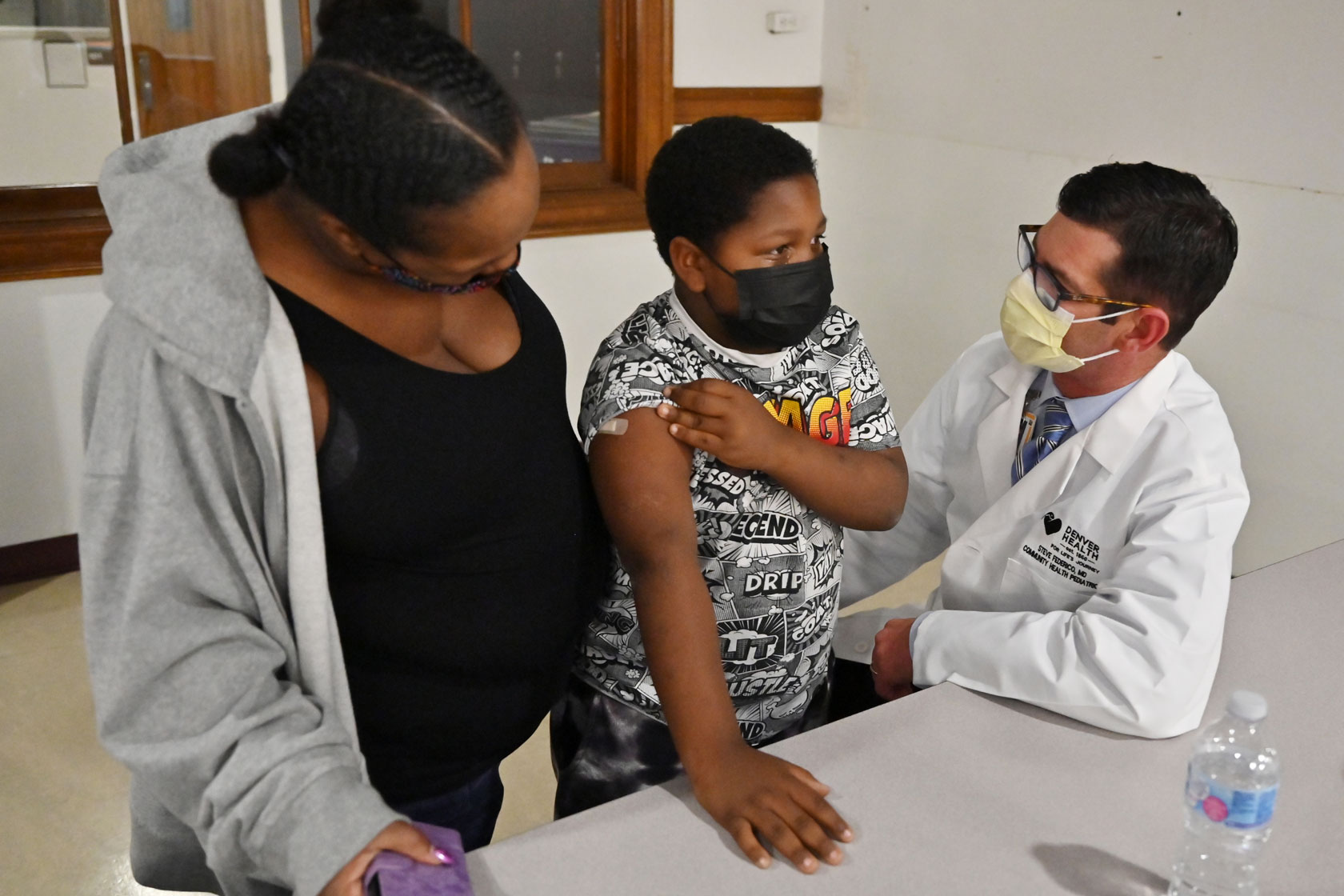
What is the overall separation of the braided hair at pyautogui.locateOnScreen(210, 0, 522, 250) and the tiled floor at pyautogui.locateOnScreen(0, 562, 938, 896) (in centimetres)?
148

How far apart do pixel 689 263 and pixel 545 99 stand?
265 cm

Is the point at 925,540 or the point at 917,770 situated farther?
the point at 925,540

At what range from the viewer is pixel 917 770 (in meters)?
1.13

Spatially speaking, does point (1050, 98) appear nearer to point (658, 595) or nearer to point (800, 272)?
point (800, 272)

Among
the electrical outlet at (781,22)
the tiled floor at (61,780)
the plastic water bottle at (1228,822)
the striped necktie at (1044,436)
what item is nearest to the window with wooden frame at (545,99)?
the electrical outlet at (781,22)

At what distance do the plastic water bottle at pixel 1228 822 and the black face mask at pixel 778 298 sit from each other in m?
0.56

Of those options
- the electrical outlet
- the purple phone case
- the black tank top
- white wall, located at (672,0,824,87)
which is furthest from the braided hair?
the electrical outlet

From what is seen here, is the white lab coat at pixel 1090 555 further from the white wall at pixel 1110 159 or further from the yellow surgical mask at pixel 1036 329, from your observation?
the white wall at pixel 1110 159

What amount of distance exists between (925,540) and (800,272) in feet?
2.36

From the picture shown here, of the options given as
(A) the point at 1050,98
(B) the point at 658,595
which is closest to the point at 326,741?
(B) the point at 658,595

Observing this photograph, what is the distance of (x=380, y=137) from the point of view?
823mm

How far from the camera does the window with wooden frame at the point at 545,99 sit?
9.88 feet

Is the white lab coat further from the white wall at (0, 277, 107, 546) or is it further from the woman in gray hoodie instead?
the white wall at (0, 277, 107, 546)

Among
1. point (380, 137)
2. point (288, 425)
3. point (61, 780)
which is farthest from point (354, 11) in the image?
point (61, 780)
